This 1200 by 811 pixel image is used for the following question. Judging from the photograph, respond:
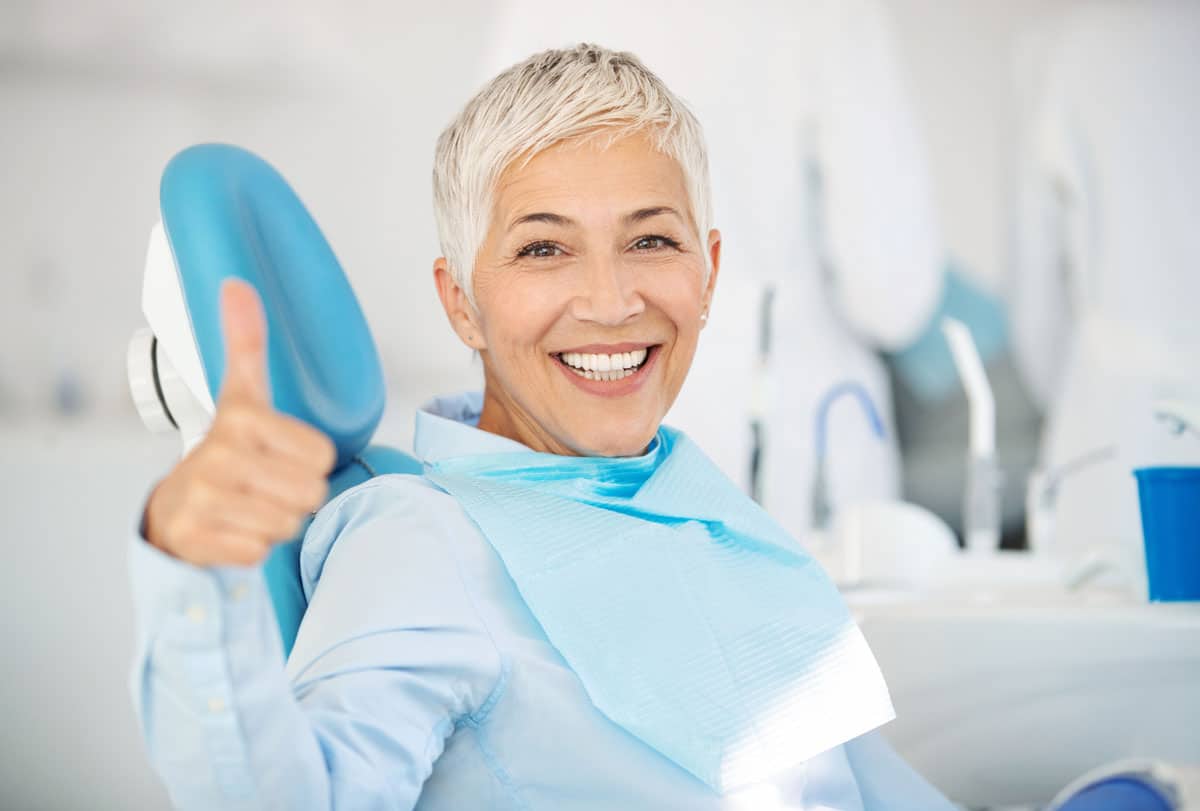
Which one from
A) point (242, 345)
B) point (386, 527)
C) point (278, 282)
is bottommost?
point (386, 527)

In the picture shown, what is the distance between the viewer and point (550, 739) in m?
0.87

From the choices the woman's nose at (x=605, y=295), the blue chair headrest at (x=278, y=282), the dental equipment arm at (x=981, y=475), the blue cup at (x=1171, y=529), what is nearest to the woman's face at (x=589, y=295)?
the woman's nose at (x=605, y=295)

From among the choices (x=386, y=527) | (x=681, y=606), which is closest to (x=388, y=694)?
(x=386, y=527)

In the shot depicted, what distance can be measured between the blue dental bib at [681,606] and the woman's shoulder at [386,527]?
0.09ft

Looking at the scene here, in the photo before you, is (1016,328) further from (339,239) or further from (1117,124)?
(339,239)

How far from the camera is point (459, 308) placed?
1.14m

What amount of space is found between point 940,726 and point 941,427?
3.84ft

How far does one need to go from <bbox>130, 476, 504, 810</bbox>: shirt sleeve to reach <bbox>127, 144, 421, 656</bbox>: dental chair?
0.13 metres

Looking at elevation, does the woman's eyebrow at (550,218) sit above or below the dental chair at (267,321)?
above

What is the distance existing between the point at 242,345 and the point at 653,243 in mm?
580

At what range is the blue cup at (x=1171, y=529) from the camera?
56.9 inches

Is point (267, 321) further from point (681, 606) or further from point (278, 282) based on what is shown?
point (681, 606)

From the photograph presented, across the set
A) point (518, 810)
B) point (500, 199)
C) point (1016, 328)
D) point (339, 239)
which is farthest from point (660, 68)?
point (518, 810)

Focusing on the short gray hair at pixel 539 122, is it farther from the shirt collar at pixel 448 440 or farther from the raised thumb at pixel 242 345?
the raised thumb at pixel 242 345
